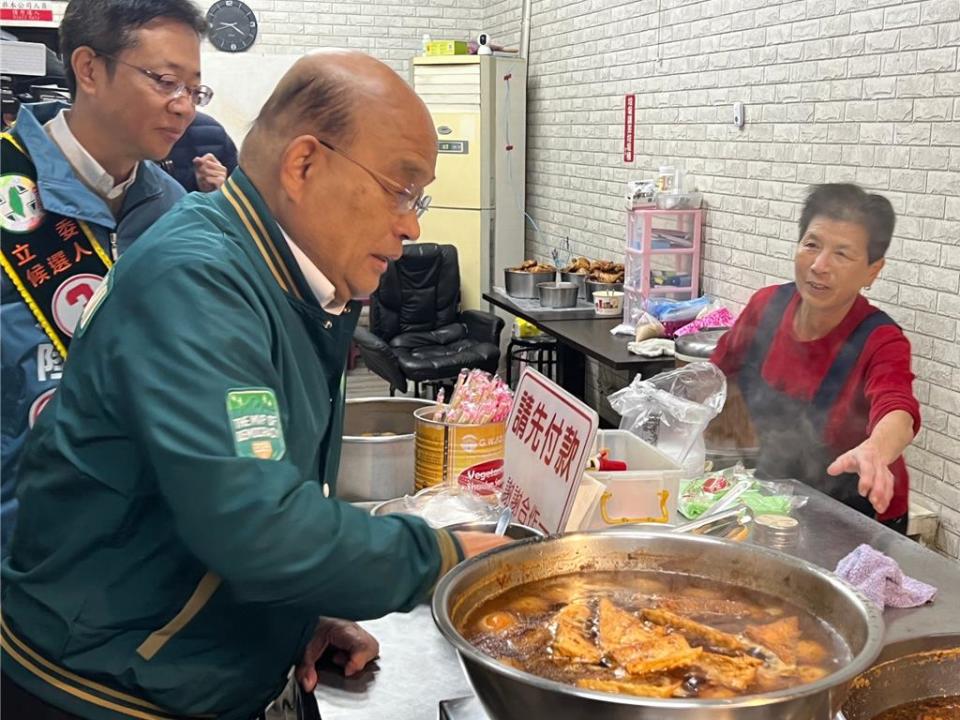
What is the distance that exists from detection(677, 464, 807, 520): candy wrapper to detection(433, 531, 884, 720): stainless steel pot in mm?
672

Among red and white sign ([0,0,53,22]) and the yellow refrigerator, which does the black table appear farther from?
red and white sign ([0,0,53,22])

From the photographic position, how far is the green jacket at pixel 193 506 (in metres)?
1.13

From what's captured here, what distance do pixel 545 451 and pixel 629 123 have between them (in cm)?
506

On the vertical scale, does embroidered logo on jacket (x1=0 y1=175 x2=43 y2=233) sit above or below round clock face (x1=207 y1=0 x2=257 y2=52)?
below

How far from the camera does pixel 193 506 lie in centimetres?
113

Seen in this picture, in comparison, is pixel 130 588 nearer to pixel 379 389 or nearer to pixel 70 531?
pixel 70 531

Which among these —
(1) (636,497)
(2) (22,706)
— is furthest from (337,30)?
(2) (22,706)

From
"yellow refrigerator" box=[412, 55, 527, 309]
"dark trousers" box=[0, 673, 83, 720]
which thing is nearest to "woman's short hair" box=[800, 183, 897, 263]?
"dark trousers" box=[0, 673, 83, 720]

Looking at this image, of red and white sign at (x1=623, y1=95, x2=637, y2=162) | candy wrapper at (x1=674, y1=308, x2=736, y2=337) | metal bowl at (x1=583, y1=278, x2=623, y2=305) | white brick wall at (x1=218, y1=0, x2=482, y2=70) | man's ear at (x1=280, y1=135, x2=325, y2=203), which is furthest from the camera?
white brick wall at (x1=218, y1=0, x2=482, y2=70)

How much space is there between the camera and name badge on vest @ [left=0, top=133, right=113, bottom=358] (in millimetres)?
2078

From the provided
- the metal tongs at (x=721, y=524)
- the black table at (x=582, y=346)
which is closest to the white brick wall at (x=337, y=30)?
the black table at (x=582, y=346)

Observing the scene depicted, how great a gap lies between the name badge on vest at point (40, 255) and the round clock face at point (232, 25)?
6660 millimetres

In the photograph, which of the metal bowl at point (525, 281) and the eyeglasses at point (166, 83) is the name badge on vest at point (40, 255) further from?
the metal bowl at point (525, 281)

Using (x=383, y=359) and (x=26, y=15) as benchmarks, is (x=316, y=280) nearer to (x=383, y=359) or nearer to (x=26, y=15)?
(x=383, y=359)
